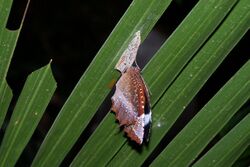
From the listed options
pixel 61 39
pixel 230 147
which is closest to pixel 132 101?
pixel 230 147

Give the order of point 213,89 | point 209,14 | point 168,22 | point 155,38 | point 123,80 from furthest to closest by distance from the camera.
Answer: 1. point 155,38
2. point 168,22
3. point 213,89
4. point 123,80
5. point 209,14

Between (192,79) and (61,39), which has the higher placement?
(192,79)

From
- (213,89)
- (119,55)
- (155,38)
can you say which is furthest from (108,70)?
(155,38)

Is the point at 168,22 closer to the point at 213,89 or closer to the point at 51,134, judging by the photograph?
the point at 213,89

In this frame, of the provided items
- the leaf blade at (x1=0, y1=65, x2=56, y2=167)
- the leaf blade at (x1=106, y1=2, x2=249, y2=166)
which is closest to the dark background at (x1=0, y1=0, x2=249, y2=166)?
the leaf blade at (x1=0, y1=65, x2=56, y2=167)

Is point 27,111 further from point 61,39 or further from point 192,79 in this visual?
point 61,39

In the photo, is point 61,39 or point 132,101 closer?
point 132,101

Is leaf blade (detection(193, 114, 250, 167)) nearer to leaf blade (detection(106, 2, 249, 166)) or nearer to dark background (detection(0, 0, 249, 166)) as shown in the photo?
leaf blade (detection(106, 2, 249, 166))

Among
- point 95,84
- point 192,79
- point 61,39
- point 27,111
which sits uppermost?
point 192,79
